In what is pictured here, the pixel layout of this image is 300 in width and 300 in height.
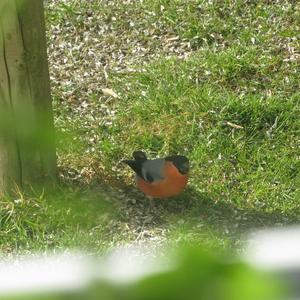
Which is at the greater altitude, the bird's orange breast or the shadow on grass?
the bird's orange breast

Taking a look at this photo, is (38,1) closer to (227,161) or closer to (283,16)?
(227,161)

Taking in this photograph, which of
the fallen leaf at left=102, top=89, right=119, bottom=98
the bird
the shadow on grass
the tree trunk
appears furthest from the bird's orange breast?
the fallen leaf at left=102, top=89, right=119, bottom=98

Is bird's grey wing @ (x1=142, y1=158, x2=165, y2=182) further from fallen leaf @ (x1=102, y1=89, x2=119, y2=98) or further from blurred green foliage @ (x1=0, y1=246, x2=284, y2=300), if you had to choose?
blurred green foliage @ (x1=0, y1=246, x2=284, y2=300)

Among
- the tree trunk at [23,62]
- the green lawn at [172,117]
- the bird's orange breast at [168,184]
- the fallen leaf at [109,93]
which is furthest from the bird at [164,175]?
the fallen leaf at [109,93]

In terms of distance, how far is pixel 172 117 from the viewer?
4031 millimetres

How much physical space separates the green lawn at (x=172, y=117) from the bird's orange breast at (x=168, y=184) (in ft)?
0.38

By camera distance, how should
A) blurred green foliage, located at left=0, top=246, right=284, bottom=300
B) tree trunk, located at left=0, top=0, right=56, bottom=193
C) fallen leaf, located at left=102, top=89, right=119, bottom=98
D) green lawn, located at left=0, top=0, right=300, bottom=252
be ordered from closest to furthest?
1. blurred green foliage, located at left=0, top=246, right=284, bottom=300
2. tree trunk, located at left=0, top=0, right=56, bottom=193
3. green lawn, located at left=0, top=0, right=300, bottom=252
4. fallen leaf, located at left=102, top=89, right=119, bottom=98

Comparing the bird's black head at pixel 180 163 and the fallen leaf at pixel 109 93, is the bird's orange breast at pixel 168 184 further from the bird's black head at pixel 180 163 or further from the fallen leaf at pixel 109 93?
the fallen leaf at pixel 109 93

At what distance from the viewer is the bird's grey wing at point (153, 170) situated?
3.35m

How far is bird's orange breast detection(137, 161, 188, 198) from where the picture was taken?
334 cm

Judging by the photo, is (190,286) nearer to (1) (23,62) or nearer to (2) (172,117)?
(1) (23,62)

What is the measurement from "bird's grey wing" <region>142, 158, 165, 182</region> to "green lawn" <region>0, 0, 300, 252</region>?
7.4 inches

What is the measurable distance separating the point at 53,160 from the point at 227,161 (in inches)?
37.5

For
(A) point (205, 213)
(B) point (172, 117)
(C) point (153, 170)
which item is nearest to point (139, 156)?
(C) point (153, 170)
